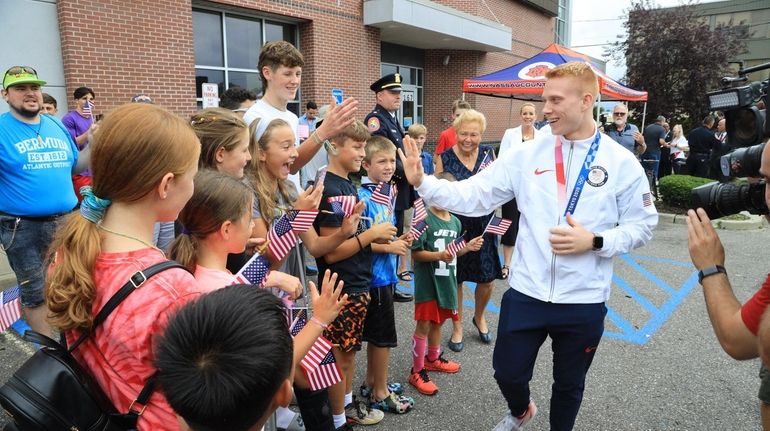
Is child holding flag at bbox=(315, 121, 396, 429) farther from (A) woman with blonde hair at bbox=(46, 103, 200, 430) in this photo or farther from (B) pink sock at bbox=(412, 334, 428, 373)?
(A) woman with blonde hair at bbox=(46, 103, 200, 430)

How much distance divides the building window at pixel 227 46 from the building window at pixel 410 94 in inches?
247

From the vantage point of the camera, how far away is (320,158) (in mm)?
6258

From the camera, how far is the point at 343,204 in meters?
2.63

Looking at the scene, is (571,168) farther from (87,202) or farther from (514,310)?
(87,202)

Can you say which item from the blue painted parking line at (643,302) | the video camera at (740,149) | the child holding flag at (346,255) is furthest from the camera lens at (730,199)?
the blue painted parking line at (643,302)

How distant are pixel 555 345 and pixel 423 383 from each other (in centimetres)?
120

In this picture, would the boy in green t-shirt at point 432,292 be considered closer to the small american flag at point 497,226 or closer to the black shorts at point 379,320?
the small american flag at point 497,226

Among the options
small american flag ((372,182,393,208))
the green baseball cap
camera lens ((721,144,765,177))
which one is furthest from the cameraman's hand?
the green baseball cap

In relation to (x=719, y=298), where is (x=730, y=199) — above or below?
above

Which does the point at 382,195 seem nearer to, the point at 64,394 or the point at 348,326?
the point at 348,326

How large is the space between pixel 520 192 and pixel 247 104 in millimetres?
3813

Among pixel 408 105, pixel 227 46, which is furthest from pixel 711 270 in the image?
pixel 408 105

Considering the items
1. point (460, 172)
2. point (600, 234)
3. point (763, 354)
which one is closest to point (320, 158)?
point (460, 172)

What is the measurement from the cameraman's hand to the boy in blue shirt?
1.51m
